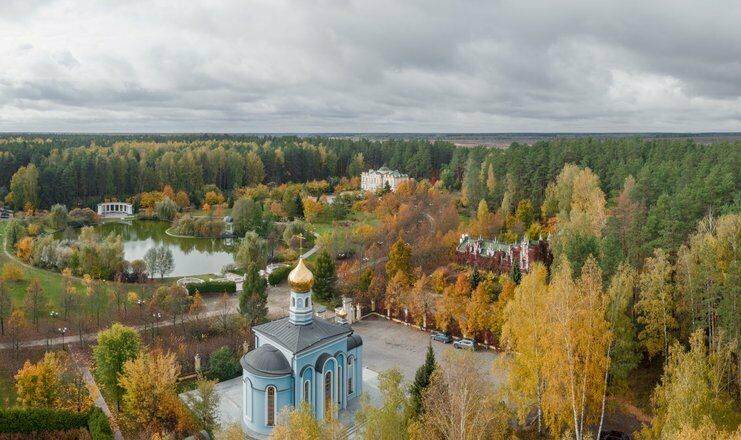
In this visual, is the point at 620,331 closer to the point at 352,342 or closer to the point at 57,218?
the point at 352,342

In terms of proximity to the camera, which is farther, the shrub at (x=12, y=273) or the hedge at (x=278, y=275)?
the hedge at (x=278, y=275)

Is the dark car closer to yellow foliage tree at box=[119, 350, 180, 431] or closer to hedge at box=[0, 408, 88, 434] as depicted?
yellow foliage tree at box=[119, 350, 180, 431]

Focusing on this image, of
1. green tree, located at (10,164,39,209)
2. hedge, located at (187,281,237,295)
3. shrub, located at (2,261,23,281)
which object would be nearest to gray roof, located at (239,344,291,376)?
hedge, located at (187,281,237,295)

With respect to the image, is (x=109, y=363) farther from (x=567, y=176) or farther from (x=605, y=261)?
(x=567, y=176)

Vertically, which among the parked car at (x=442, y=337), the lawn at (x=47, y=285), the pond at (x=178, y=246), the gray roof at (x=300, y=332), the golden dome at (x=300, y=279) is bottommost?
the pond at (x=178, y=246)

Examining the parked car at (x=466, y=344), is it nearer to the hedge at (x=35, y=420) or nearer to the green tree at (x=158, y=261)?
the hedge at (x=35, y=420)

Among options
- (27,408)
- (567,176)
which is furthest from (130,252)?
(567,176)

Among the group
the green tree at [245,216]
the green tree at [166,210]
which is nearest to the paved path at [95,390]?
the green tree at [245,216]
